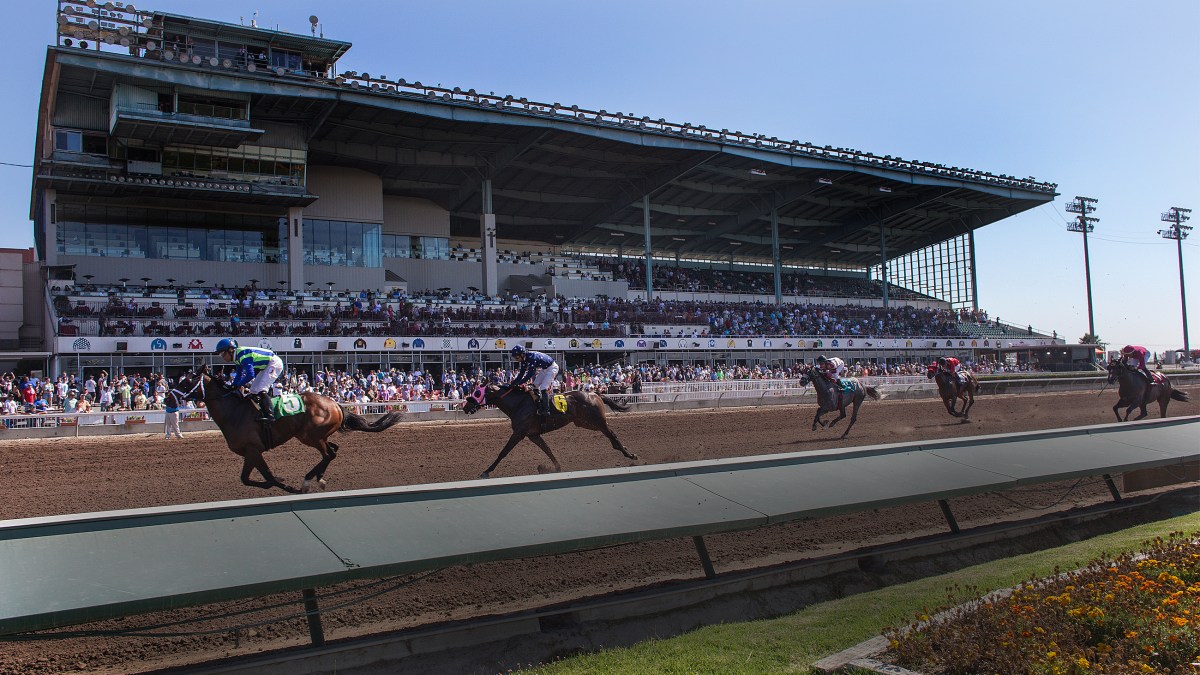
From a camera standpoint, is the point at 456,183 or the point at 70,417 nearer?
the point at 70,417

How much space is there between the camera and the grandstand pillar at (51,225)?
33781mm

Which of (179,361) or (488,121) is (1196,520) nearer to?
(179,361)

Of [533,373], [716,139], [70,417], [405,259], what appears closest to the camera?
[533,373]

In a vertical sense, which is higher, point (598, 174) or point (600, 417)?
point (598, 174)

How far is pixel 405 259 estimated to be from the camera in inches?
1848

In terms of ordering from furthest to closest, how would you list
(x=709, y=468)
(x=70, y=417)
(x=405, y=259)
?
(x=405, y=259)
(x=70, y=417)
(x=709, y=468)

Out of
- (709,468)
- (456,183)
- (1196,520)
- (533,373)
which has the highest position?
(456,183)

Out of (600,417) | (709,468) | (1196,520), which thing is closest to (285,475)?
(600,417)

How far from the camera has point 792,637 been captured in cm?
564

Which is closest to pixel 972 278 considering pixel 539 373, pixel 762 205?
pixel 762 205

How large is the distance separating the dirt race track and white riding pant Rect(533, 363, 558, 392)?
143cm

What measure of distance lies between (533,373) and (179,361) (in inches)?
815

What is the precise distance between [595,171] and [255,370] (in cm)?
3759

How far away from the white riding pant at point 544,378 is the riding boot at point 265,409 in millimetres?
3906
